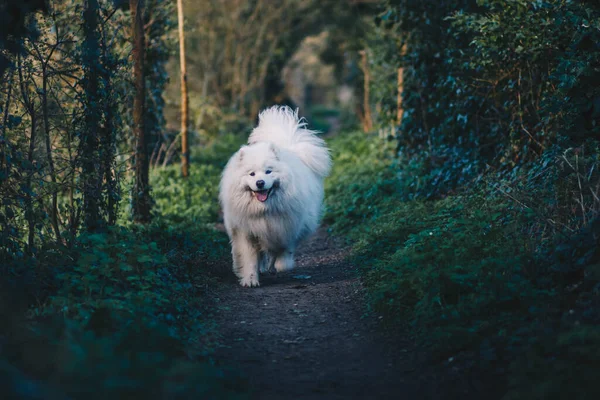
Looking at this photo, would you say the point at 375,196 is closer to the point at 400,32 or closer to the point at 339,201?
the point at 339,201

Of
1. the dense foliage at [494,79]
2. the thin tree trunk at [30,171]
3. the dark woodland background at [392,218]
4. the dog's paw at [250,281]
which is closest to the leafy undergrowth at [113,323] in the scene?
the dark woodland background at [392,218]

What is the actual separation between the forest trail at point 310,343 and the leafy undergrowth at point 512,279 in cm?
27

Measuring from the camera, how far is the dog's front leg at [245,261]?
7.26m

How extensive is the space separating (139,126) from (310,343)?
18.5ft

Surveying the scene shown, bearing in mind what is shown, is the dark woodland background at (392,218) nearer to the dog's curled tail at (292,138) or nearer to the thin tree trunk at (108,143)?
the thin tree trunk at (108,143)

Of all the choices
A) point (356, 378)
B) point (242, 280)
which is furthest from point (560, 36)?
point (356, 378)

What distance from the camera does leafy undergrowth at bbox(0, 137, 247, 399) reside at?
3006 millimetres

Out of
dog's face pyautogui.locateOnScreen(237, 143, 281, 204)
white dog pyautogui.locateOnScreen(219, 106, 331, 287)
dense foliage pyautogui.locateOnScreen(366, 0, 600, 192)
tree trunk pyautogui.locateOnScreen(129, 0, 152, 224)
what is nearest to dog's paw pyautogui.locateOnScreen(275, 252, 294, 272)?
white dog pyautogui.locateOnScreen(219, 106, 331, 287)

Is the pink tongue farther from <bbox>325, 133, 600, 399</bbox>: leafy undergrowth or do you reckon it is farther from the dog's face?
<bbox>325, 133, 600, 399</bbox>: leafy undergrowth

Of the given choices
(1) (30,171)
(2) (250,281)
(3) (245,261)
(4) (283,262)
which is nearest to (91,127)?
(1) (30,171)

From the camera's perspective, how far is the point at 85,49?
6.79 metres

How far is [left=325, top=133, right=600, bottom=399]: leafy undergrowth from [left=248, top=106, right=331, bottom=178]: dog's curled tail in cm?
131

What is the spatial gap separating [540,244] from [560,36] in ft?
10.8

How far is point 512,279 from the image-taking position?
4.95m
